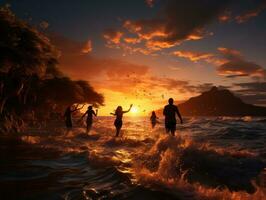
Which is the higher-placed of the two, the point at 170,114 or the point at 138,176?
the point at 170,114

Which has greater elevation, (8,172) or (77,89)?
(77,89)

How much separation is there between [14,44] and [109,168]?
→ 44.1 feet

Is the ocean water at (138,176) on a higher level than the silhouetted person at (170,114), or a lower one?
lower

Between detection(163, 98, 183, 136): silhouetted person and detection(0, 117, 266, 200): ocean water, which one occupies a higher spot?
detection(163, 98, 183, 136): silhouetted person

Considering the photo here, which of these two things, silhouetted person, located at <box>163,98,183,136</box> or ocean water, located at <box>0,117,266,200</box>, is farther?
silhouetted person, located at <box>163,98,183,136</box>

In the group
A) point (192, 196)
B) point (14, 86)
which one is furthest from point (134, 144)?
point (14, 86)

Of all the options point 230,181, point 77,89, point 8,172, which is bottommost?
point 230,181

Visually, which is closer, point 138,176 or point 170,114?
point 138,176

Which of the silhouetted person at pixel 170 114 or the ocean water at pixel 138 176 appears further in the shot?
the silhouetted person at pixel 170 114

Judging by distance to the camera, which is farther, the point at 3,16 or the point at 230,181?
the point at 3,16

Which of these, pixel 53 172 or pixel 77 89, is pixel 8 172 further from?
pixel 77 89

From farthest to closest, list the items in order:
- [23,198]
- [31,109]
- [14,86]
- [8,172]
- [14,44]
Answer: [31,109], [14,86], [14,44], [8,172], [23,198]

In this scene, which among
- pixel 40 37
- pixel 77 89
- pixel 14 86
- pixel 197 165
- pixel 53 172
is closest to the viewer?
pixel 53 172

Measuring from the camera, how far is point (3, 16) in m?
18.7
